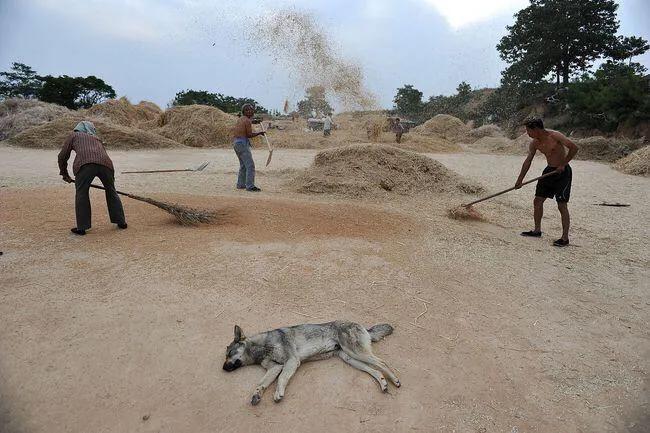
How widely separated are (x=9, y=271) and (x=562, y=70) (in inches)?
1074

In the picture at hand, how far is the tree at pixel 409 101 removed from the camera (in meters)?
31.2

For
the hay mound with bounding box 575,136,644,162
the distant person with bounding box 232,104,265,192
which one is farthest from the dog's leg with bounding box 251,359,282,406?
the hay mound with bounding box 575,136,644,162

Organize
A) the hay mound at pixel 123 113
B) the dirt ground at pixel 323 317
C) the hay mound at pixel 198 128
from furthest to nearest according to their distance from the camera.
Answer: the hay mound at pixel 123 113, the hay mound at pixel 198 128, the dirt ground at pixel 323 317

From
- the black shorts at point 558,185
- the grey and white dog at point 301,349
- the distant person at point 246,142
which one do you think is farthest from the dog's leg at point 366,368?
the distant person at point 246,142

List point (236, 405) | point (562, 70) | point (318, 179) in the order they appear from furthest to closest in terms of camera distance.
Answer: point (562, 70) → point (318, 179) → point (236, 405)

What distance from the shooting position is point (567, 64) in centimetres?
2317

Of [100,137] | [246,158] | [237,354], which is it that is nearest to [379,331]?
[237,354]

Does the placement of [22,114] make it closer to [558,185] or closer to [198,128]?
[198,128]

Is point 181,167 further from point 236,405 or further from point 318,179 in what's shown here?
point 236,405

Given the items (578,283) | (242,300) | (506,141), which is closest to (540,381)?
(578,283)

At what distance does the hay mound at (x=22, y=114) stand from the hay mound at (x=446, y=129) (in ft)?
54.0

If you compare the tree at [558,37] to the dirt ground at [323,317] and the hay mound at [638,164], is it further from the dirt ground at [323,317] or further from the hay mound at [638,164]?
the dirt ground at [323,317]

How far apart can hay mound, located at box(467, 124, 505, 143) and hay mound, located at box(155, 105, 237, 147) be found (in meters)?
12.3

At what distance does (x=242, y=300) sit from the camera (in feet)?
10.6
